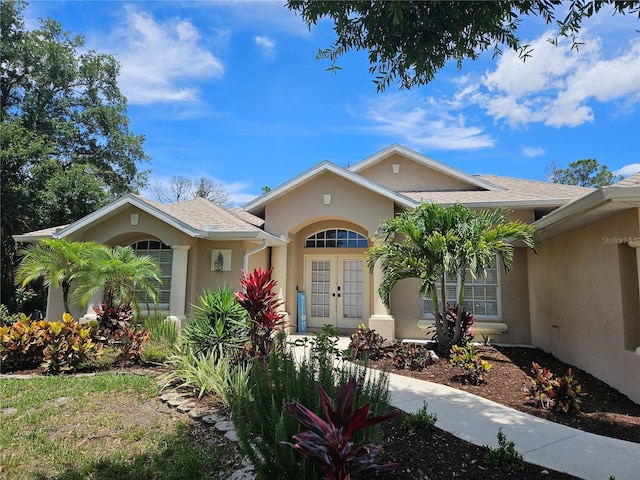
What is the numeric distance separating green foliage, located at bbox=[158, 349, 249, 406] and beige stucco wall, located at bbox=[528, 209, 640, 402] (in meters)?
6.04

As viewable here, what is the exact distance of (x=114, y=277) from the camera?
8445 mm

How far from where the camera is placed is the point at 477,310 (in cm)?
1118

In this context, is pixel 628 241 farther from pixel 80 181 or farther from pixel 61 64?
pixel 61 64

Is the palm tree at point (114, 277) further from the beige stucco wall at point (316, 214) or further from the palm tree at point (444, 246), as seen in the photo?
the palm tree at point (444, 246)

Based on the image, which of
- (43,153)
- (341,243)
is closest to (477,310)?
(341,243)

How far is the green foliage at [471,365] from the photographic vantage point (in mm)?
6816

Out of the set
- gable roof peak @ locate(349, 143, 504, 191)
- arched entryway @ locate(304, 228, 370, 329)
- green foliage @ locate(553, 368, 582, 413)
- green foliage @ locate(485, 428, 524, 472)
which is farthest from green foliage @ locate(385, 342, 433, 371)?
gable roof peak @ locate(349, 143, 504, 191)

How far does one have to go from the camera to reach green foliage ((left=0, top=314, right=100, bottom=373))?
24.4ft

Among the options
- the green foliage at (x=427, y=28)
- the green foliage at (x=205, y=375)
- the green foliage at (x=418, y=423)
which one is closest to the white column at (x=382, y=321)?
the green foliage at (x=205, y=375)

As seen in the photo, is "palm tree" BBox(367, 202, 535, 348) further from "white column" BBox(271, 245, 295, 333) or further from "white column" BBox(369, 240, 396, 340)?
"white column" BBox(271, 245, 295, 333)

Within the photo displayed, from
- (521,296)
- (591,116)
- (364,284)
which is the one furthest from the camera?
(591,116)

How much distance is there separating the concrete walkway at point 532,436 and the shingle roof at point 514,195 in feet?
20.8

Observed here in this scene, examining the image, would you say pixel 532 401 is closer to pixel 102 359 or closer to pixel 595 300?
pixel 595 300

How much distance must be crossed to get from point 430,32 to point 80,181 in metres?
18.5
